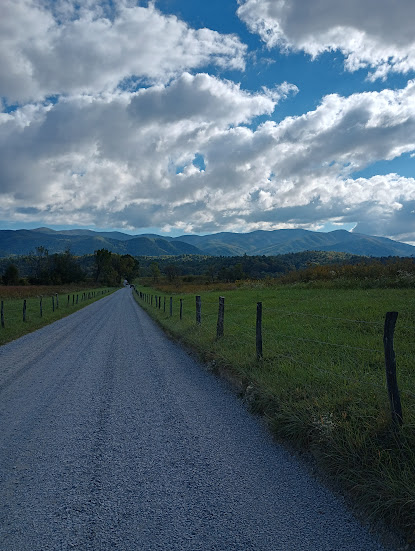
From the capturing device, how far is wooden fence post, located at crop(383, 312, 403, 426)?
4.11 metres

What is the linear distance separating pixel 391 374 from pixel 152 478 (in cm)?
295

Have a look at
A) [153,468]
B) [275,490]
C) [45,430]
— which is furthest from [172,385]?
[275,490]

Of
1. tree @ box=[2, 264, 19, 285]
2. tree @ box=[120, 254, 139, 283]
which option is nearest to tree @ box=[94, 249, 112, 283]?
tree @ box=[120, 254, 139, 283]

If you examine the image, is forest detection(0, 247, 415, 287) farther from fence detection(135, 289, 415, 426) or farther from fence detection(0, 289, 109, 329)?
fence detection(0, 289, 109, 329)

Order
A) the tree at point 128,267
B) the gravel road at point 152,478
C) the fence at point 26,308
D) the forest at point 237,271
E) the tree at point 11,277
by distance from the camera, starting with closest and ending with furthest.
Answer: the gravel road at point 152,478, the fence at point 26,308, the forest at point 237,271, the tree at point 11,277, the tree at point 128,267

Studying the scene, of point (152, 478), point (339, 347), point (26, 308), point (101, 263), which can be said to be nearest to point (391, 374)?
point (152, 478)

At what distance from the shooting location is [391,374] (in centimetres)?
423

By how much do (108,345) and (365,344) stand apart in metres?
8.25

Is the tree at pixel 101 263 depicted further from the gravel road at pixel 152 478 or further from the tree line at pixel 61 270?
the gravel road at pixel 152 478

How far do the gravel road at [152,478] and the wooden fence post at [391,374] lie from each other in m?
1.24

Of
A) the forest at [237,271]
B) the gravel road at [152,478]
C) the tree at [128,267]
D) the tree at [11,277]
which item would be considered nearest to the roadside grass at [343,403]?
the gravel road at [152,478]

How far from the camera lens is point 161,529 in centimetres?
301

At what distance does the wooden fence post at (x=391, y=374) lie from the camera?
4.11 metres

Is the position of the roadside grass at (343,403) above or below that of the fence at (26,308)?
above
